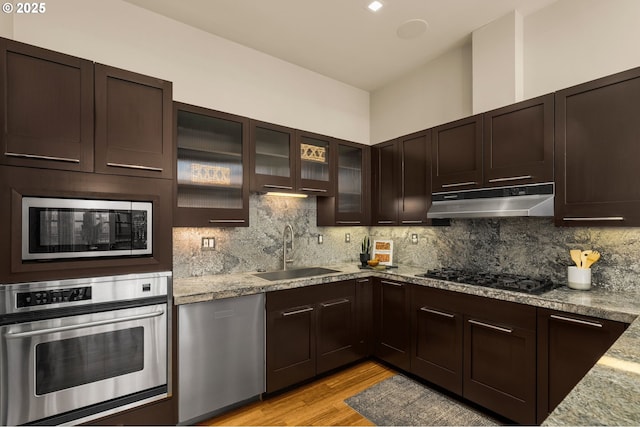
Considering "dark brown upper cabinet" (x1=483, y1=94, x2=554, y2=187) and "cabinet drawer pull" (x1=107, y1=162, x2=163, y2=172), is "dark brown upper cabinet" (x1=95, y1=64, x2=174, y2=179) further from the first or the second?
"dark brown upper cabinet" (x1=483, y1=94, x2=554, y2=187)

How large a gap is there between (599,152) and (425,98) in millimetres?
1800

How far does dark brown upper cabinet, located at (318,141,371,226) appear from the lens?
3.40 metres

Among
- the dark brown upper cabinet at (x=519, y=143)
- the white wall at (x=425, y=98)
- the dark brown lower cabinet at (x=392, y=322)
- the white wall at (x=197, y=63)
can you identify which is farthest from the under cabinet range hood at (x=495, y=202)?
the white wall at (x=197, y=63)

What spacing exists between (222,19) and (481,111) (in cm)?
239

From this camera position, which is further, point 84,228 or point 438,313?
point 438,313

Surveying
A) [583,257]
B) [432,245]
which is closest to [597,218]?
[583,257]

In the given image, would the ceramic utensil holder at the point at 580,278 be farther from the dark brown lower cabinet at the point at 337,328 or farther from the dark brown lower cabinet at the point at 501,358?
the dark brown lower cabinet at the point at 337,328

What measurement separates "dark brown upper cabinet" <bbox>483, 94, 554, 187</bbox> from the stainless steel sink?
1697 mm

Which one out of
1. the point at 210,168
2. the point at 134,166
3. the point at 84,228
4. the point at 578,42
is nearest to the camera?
the point at 84,228

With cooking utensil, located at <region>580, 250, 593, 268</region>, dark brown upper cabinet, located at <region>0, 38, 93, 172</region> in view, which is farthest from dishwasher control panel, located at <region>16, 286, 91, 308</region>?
cooking utensil, located at <region>580, 250, 593, 268</region>

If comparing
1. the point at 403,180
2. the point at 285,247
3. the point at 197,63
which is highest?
the point at 197,63

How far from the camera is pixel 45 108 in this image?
171 centimetres

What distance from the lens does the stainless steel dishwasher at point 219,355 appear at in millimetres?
2094

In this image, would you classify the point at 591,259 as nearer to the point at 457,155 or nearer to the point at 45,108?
the point at 457,155
